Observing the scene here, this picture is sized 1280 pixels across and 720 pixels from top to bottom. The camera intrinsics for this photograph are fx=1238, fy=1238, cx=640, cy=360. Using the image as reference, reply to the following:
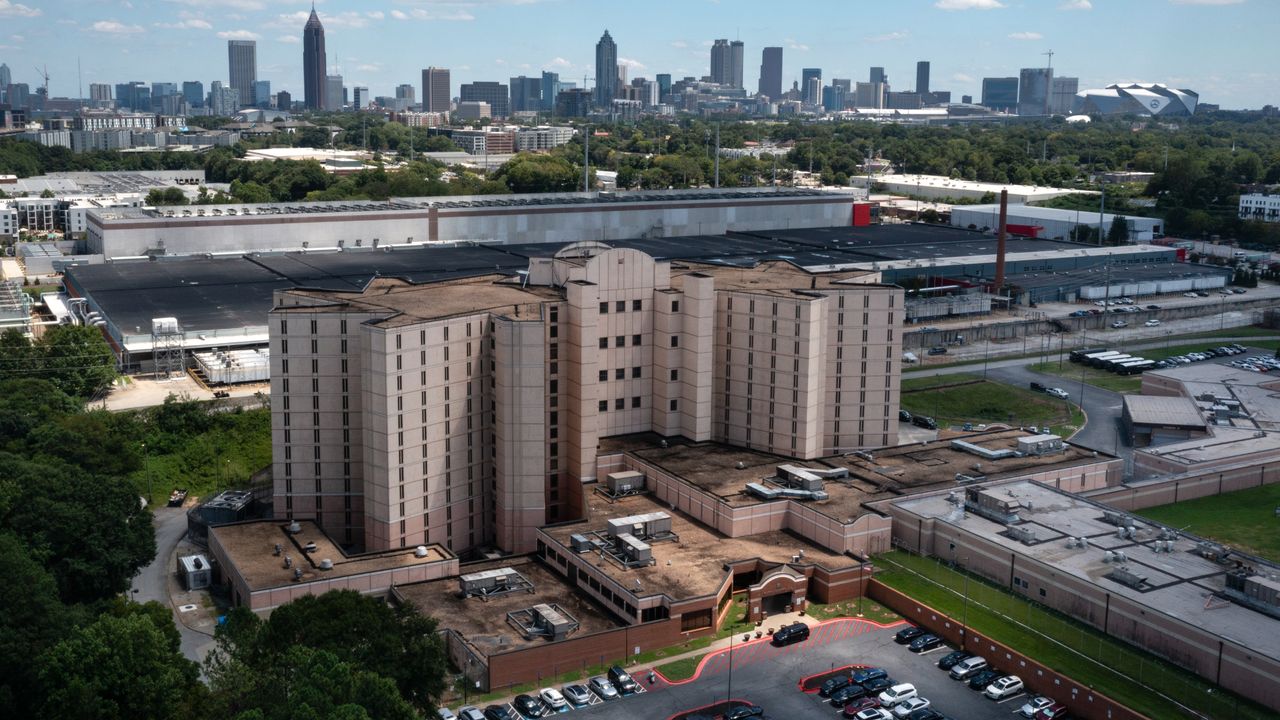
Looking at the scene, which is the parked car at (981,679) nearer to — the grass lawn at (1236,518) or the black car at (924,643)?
the black car at (924,643)

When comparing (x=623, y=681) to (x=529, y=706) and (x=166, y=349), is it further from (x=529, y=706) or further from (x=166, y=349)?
(x=166, y=349)

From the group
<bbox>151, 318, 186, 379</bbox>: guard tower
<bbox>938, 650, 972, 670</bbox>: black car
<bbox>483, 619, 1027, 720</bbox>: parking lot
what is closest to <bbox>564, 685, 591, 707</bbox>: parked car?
<bbox>483, 619, 1027, 720</bbox>: parking lot

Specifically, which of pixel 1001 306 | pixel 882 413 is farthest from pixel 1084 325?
pixel 882 413

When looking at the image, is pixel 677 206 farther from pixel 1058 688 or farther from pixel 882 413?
pixel 1058 688

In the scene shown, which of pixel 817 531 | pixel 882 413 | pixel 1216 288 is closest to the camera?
pixel 817 531

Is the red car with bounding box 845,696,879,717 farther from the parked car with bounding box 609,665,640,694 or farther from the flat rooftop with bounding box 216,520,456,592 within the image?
the flat rooftop with bounding box 216,520,456,592
